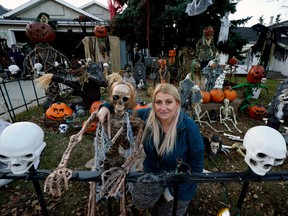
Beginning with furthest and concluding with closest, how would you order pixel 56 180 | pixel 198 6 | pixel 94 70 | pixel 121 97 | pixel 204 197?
pixel 198 6 → pixel 94 70 → pixel 204 197 → pixel 121 97 → pixel 56 180

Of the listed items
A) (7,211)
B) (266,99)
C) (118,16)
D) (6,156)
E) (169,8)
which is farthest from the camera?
(118,16)

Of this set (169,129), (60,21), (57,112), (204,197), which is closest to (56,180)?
(169,129)

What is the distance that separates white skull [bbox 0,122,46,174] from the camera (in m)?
0.86

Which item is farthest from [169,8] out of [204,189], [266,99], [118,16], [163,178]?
[163,178]

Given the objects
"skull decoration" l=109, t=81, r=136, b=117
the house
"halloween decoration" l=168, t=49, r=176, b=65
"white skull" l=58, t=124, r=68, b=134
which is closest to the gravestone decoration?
"halloween decoration" l=168, t=49, r=176, b=65

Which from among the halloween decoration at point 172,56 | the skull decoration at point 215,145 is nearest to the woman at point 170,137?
the skull decoration at point 215,145

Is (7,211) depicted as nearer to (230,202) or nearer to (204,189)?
(204,189)

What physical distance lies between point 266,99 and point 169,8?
20.6 feet

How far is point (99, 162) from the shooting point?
1.95 m

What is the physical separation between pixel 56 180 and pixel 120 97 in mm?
996

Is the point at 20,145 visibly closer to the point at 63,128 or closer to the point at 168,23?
the point at 63,128

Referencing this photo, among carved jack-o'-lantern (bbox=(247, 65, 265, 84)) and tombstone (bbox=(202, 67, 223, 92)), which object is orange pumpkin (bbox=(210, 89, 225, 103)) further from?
carved jack-o'-lantern (bbox=(247, 65, 265, 84))

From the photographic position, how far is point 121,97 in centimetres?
181

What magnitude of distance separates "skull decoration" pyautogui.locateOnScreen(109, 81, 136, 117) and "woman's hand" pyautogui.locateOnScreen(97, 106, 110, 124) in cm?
10
